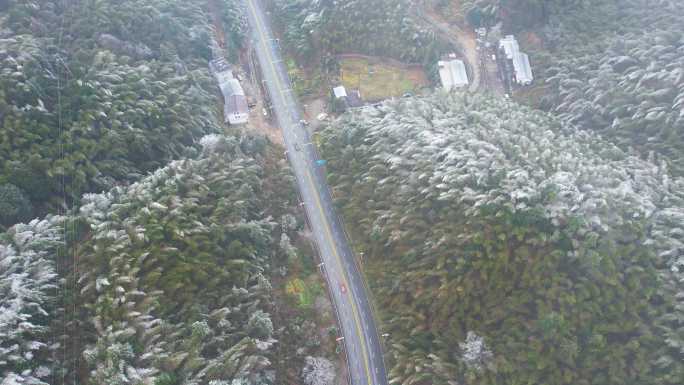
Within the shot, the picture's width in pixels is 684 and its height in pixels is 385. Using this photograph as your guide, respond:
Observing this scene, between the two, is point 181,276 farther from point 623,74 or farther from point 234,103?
point 623,74

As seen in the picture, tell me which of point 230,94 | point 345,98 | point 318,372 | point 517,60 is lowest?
point 318,372

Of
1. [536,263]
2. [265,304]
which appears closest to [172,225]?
[265,304]

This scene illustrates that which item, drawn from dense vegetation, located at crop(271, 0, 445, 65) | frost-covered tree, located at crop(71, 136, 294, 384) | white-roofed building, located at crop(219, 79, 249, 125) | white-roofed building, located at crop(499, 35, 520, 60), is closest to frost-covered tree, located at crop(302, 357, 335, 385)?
frost-covered tree, located at crop(71, 136, 294, 384)

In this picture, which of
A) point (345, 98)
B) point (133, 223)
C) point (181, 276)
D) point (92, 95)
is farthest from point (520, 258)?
point (92, 95)

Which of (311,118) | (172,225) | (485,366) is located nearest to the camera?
(485,366)

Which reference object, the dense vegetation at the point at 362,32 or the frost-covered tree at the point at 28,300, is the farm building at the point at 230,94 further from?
the frost-covered tree at the point at 28,300

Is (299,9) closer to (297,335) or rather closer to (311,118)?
(311,118)

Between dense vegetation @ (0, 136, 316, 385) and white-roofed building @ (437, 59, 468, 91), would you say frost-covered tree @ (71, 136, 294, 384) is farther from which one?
white-roofed building @ (437, 59, 468, 91)
